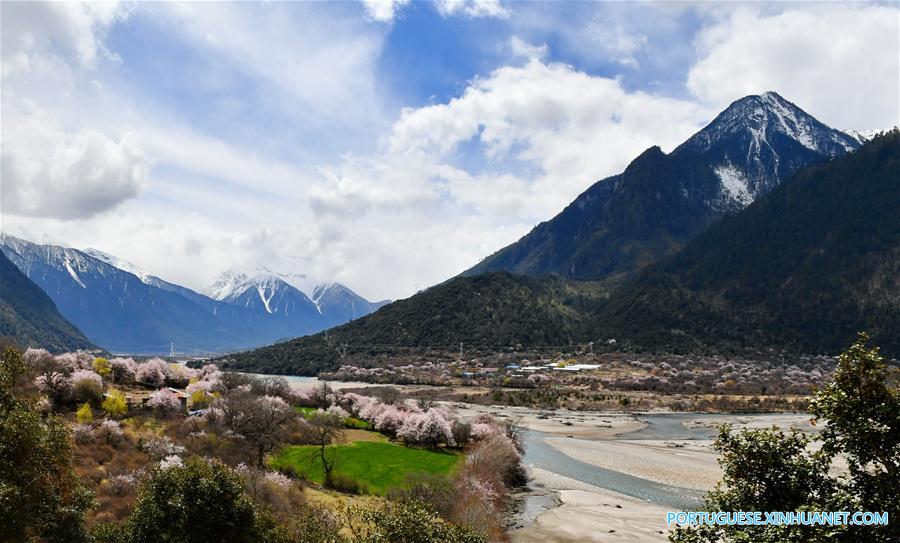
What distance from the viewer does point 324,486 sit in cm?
4212

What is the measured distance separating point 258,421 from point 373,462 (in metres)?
10.8

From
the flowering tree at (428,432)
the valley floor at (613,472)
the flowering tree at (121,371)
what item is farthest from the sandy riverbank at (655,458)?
the flowering tree at (121,371)

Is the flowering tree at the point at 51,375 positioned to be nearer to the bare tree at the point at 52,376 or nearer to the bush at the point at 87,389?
the bare tree at the point at 52,376

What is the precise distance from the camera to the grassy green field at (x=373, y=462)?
4403cm

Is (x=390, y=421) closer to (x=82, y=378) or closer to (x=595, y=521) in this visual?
(x=595, y=521)

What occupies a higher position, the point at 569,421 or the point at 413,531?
the point at 413,531

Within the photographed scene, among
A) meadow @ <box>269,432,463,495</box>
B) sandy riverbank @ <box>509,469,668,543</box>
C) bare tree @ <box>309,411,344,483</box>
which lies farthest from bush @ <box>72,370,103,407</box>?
sandy riverbank @ <box>509,469,668,543</box>

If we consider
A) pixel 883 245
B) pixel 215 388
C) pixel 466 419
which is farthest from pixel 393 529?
pixel 883 245

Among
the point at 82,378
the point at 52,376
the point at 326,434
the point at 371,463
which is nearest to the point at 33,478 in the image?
the point at 371,463

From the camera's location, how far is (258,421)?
46531 mm

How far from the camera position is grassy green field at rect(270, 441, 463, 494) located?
4403 centimetres

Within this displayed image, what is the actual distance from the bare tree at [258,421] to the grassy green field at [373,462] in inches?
66.0

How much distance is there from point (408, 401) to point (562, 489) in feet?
87.2

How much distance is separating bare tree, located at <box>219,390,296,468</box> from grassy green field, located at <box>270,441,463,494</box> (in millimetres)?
1677
